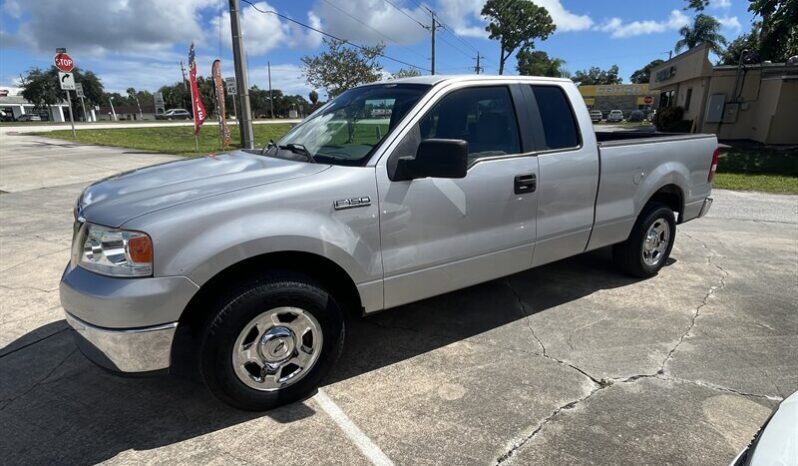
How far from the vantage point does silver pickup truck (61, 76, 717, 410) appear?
95.5 inches

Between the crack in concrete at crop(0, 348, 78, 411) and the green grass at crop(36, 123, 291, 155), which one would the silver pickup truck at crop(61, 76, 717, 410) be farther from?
the green grass at crop(36, 123, 291, 155)

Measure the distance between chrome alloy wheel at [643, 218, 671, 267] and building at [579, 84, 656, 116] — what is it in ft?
230

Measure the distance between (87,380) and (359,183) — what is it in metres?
2.21

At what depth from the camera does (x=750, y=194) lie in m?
10.2

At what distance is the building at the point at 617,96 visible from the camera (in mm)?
68938

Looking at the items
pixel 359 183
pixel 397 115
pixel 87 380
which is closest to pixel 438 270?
pixel 359 183

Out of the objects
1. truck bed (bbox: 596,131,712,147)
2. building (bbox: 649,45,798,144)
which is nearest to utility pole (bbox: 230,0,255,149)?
truck bed (bbox: 596,131,712,147)

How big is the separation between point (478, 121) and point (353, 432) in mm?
2229

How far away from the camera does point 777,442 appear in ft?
4.93

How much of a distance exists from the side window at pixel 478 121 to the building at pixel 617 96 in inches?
2822

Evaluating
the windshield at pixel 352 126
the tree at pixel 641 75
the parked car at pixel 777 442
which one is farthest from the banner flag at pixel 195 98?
the tree at pixel 641 75

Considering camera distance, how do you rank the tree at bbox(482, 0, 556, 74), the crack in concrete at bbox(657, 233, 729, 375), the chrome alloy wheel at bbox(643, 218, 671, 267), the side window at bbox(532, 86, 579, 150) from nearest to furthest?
the crack in concrete at bbox(657, 233, 729, 375)
the side window at bbox(532, 86, 579, 150)
the chrome alloy wheel at bbox(643, 218, 671, 267)
the tree at bbox(482, 0, 556, 74)

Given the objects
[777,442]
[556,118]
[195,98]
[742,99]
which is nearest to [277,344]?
[777,442]

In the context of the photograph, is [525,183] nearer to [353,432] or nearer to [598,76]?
[353,432]
